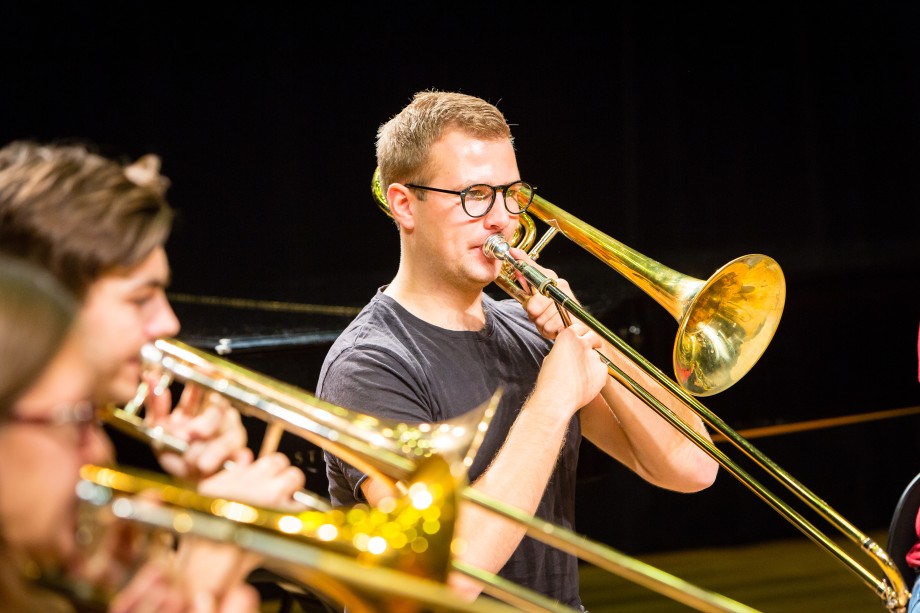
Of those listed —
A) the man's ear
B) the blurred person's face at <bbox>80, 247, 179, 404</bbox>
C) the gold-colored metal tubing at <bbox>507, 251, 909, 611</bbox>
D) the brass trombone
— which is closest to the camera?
the blurred person's face at <bbox>80, 247, 179, 404</bbox>

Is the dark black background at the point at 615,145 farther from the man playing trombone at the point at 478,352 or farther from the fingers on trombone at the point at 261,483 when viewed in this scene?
the fingers on trombone at the point at 261,483

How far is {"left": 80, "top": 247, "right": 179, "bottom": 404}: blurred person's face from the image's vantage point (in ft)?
3.77

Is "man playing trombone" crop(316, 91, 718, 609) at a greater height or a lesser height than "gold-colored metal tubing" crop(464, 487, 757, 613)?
greater

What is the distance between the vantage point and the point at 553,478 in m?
2.22

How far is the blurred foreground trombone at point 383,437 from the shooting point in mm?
1302

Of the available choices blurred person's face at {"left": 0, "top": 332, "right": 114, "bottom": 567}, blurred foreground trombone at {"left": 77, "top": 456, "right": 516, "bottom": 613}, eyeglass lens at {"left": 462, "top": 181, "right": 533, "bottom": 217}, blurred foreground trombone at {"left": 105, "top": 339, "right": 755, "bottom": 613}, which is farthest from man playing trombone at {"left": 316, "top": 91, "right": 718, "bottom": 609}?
blurred person's face at {"left": 0, "top": 332, "right": 114, "bottom": 567}

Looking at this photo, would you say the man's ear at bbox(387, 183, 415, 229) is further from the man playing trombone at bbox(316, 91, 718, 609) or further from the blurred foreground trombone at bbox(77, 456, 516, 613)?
the blurred foreground trombone at bbox(77, 456, 516, 613)

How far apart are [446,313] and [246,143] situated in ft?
9.20

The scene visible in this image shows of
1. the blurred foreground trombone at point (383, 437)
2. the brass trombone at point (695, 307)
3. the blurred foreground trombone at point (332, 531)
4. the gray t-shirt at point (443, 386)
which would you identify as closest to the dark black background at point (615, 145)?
the brass trombone at point (695, 307)

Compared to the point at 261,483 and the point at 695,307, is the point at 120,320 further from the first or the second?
the point at 695,307

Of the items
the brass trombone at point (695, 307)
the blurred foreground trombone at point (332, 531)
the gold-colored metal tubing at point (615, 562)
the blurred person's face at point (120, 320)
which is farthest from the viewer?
the brass trombone at point (695, 307)

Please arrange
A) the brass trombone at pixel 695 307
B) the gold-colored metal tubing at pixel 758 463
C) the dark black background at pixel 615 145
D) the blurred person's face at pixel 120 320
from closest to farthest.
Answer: the blurred person's face at pixel 120 320 → the gold-colored metal tubing at pixel 758 463 → the brass trombone at pixel 695 307 → the dark black background at pixel 615 145

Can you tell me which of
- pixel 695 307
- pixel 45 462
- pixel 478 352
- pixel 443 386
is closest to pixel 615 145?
pixel 695 307

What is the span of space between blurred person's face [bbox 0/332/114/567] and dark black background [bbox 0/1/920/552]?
293 centimetres
